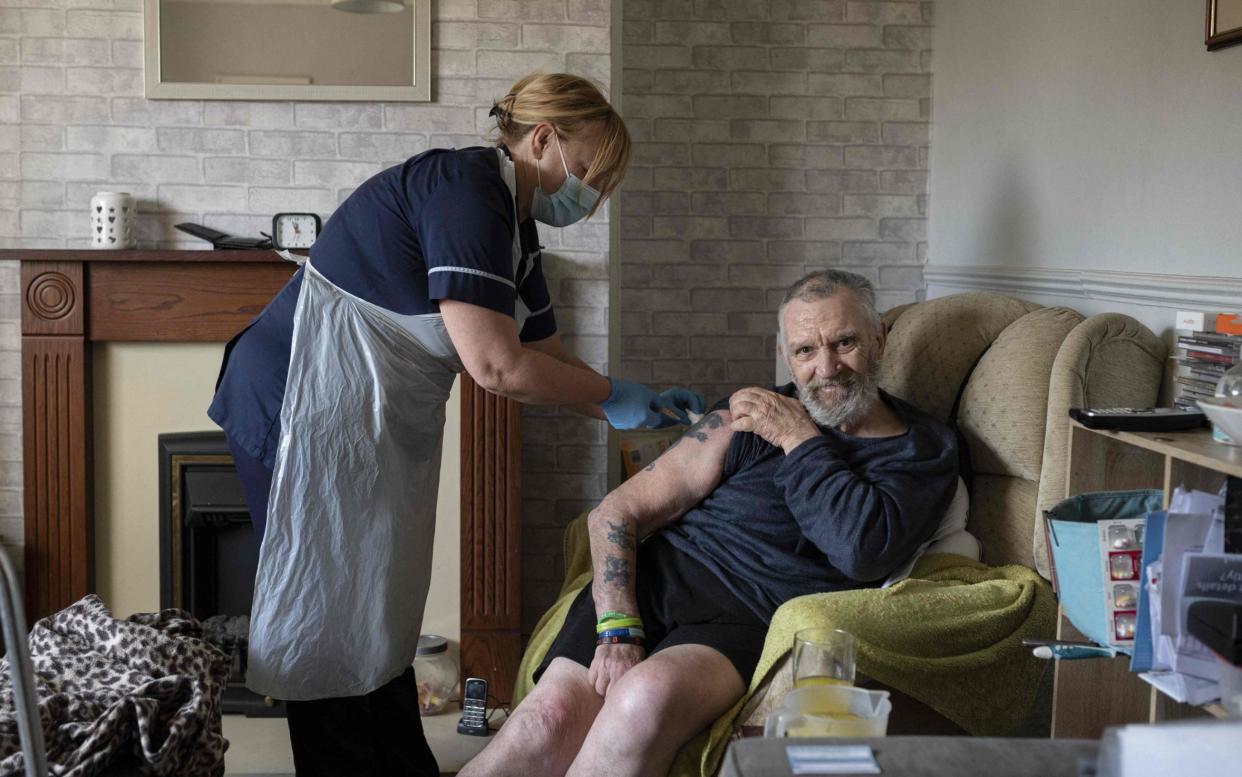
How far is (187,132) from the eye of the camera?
10.1 feet

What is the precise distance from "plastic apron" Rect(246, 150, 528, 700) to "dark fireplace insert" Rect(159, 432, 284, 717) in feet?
3.20

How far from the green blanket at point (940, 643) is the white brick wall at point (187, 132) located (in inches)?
58.3

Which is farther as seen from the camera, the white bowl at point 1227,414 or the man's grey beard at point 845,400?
the man's grey beard at point 845,400

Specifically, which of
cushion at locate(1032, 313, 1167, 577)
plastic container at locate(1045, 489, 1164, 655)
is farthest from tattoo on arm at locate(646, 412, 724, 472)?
plastic container at locate(1045, 489, 1164, 655)

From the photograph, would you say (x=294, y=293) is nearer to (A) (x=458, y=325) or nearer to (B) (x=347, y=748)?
(A) (x=458, y=325)

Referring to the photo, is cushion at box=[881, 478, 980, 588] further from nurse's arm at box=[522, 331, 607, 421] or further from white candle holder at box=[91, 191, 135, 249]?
white candle holder at box=[91, 191, 135, 249]

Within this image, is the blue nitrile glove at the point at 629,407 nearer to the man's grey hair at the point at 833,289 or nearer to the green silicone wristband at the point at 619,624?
the man's grey hair at the point at 833,289

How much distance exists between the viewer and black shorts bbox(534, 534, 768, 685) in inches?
79.2

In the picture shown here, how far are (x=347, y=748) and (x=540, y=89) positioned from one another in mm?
1215

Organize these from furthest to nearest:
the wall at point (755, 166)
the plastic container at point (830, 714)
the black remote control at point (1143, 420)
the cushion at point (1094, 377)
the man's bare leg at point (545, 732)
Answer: the wall at point (755, 166)
the cushion at point (1094, 377)
the man's bare leg at point (545, 732)
the black remote control at point (1143, 420)
the plastic container at point (830, 714)

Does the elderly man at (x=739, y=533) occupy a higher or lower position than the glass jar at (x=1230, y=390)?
lower

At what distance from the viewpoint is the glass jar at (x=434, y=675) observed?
3002 millimetres

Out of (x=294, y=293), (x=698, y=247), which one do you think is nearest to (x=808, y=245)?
(x=698, y=247)

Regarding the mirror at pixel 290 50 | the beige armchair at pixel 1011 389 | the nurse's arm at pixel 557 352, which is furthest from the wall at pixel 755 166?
the nurse's arm at pixel 557 352
